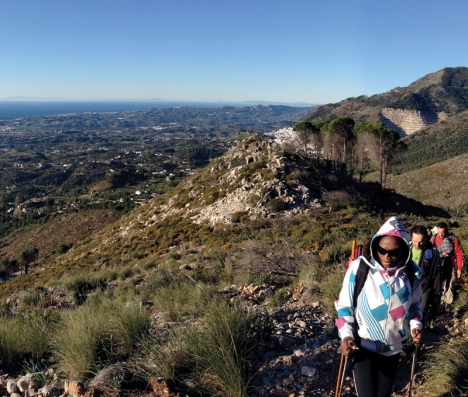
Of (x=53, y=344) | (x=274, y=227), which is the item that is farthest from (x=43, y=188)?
(x=53, y=344)

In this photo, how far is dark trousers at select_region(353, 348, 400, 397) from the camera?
2.48 m

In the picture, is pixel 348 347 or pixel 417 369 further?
pixel 417 369

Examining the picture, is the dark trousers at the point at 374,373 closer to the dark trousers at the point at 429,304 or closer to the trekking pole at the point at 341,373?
the trekking pole at the point at 341,373

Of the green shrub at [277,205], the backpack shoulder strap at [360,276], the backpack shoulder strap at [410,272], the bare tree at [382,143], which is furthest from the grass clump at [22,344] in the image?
the bare tree at [382,143]

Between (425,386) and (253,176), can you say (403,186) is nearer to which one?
(253,176)

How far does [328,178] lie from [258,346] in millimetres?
19908

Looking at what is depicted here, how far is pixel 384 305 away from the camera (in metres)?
2.40

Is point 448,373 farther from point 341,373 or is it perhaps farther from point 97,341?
point 97,341

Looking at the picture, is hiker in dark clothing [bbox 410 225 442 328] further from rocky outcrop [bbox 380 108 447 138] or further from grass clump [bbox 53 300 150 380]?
rocky outcrop [bbox 380 108 447 138]

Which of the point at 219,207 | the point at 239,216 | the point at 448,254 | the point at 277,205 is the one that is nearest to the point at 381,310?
the point at 448,254

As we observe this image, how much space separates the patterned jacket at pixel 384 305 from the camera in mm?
2396

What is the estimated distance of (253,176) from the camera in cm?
2139

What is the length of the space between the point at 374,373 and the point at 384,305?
579 millimetres

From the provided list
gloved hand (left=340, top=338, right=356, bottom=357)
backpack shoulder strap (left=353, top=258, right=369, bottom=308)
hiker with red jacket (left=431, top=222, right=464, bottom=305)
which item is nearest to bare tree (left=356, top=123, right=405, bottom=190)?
hiker with red jacket (left=431, top=222, right=464, bottom=305)
